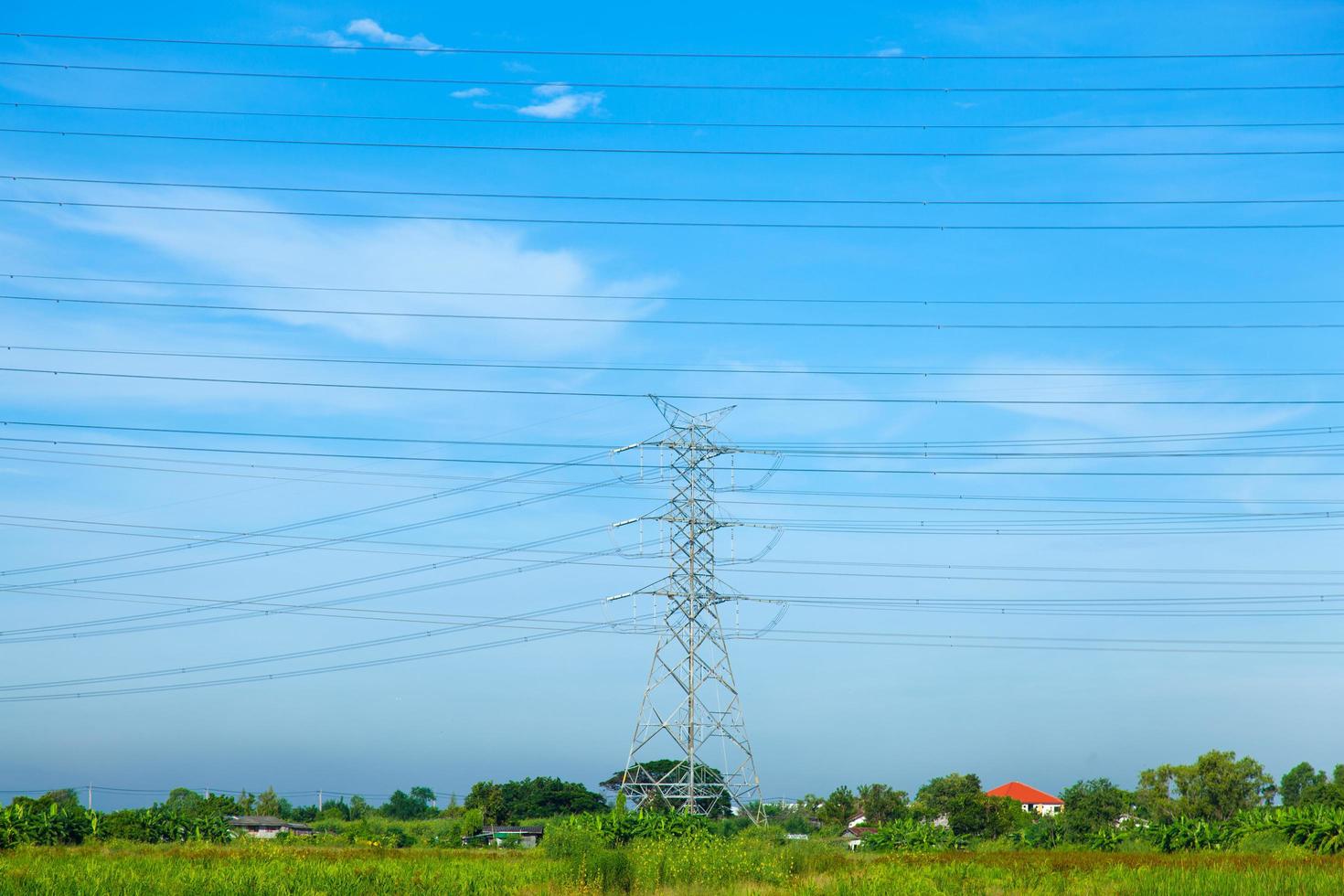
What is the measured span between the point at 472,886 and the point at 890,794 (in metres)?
104

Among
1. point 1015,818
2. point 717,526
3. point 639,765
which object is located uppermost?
point 717,526

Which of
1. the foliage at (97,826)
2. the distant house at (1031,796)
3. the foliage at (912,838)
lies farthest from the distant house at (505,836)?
the distant house at (1031,796)

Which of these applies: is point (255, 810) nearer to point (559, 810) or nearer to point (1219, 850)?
point (559, 810)

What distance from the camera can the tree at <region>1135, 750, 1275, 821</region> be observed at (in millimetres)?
109688

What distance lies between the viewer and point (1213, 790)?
11044 cm

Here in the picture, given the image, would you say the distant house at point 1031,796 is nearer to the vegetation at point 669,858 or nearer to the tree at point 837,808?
the tree at point 837,808

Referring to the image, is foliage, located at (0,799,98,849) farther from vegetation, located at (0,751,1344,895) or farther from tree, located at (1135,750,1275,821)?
tree, located at (1135,750,1275,821)

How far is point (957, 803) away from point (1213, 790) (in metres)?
23.8

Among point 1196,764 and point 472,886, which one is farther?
point 1196,764

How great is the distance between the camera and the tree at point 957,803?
347ft

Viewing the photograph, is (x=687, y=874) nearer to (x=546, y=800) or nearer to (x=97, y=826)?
(x=97, y=826)

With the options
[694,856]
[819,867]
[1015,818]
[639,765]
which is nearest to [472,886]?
[694,856]

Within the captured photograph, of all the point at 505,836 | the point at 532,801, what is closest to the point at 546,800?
the point at 532,801

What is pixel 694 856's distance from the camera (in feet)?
122
